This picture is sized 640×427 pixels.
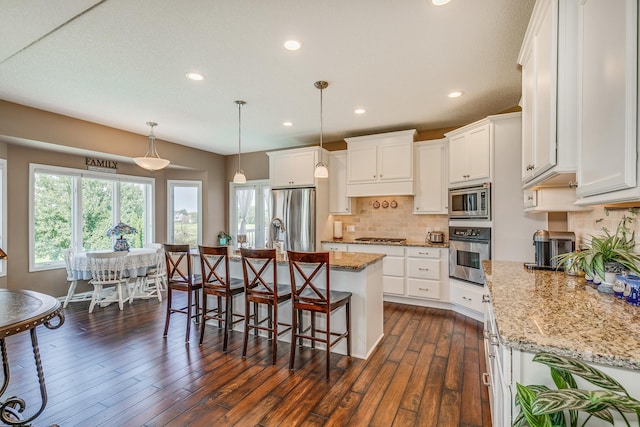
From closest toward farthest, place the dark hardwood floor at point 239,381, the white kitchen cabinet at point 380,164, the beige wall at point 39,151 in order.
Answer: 1. the dark hardwood floor at point 239,381
2. the beige wall at point 39,151
3. the white kitchen cabinet at point 380,164

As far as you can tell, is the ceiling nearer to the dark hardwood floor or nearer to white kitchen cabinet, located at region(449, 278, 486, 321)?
white kitchen cabinet, located at region(449, 278, 486, 321)

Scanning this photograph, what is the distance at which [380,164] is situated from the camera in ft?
15.4

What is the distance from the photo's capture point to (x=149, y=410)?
2041 mm

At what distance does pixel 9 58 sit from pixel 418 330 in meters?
4.73

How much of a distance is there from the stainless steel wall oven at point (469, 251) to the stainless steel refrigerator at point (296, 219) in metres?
2.06

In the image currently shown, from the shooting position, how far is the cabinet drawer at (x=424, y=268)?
13.8ft

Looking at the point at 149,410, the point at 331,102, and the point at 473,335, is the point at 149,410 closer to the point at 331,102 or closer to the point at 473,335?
the point at 473,335

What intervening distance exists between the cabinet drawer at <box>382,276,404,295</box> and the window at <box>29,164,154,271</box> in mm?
4613

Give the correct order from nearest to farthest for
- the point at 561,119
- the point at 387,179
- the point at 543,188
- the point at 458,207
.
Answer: the point at 561,119
the point at 543,188
the point at 458,207
the point at 387,179

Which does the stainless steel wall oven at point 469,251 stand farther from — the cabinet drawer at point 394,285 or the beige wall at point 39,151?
the beige wall at point 39,151

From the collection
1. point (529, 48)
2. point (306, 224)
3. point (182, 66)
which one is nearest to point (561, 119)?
point (529, 48)

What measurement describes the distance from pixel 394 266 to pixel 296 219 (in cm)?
172

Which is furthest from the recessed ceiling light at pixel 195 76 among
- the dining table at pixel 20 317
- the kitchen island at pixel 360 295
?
the dining table at pixel 20 317

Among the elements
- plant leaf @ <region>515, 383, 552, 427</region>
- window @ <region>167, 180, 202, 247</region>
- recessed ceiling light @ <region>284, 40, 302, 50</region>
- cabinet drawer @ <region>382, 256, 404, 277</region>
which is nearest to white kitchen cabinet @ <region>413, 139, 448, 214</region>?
cabinet drawer @ <region>382, 256, 404, 277</region>
